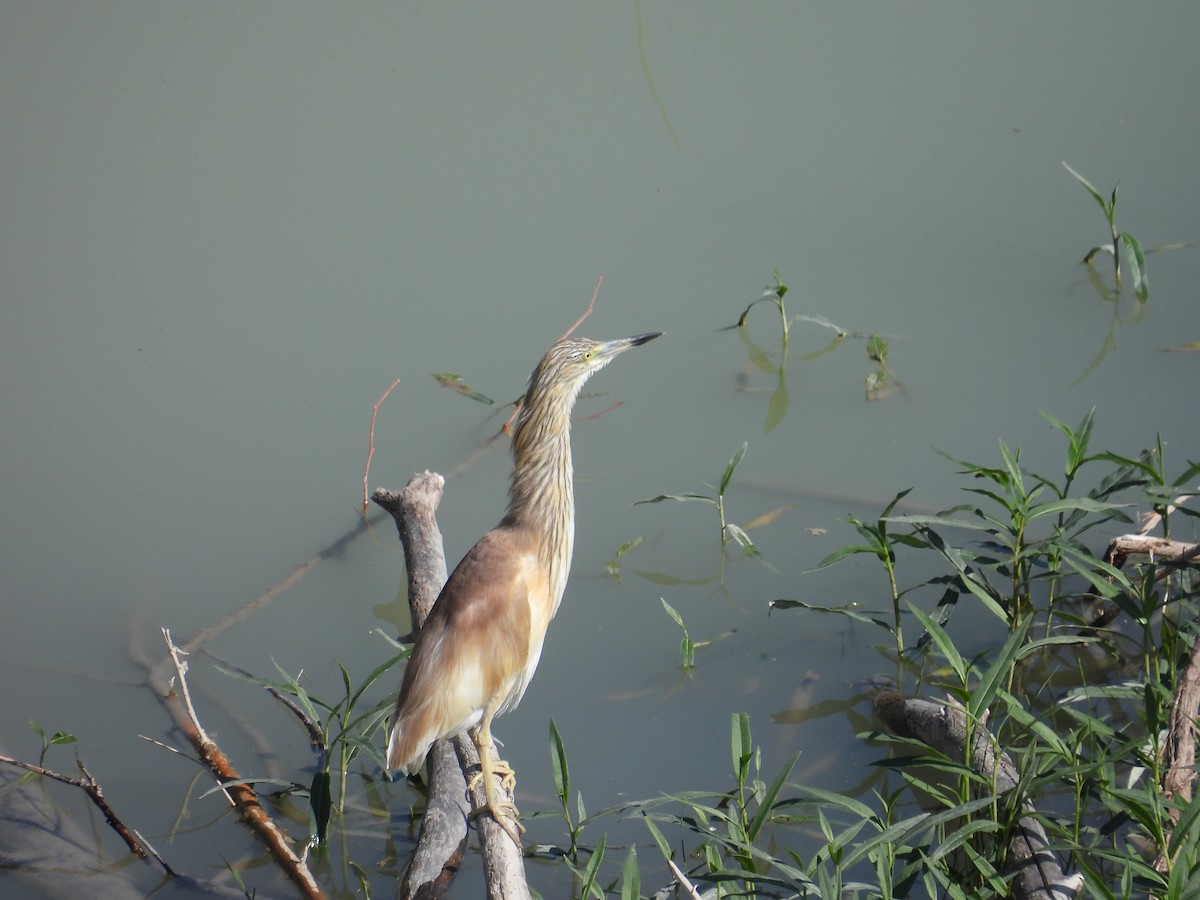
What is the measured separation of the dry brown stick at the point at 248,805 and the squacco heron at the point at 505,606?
408 millimetres

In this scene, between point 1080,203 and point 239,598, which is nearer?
point 239,598

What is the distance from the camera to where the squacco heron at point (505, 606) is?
2.52m

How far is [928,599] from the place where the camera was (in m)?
3.44

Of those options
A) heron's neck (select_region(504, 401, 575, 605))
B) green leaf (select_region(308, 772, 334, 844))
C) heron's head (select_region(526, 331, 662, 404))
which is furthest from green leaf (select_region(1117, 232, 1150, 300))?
green leaf (select_region(308, 772, 334, 844))

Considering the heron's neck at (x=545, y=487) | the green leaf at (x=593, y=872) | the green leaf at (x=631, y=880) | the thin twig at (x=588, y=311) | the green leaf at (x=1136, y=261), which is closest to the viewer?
the green leaf at (x=631, y=880)

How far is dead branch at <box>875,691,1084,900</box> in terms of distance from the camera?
2.13 m

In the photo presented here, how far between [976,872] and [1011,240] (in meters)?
2.91

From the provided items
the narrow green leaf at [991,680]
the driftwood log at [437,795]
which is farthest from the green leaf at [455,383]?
the narrow green leaf at [991,680]

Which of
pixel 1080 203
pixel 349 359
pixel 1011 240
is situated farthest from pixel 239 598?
pixel 1080 203

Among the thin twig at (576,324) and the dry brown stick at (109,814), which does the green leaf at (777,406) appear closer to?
the thin twig at (576,324)

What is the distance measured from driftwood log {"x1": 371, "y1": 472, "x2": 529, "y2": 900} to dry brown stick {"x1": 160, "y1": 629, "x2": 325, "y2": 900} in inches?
12.9

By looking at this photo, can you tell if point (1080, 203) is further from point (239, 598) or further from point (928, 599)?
point (239, 598)

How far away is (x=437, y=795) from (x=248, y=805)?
543 millimetres

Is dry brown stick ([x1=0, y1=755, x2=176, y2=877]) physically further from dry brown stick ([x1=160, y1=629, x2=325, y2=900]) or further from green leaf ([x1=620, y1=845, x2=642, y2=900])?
green leaf ([x1=620, y1=845, x2=642, y2=900])
